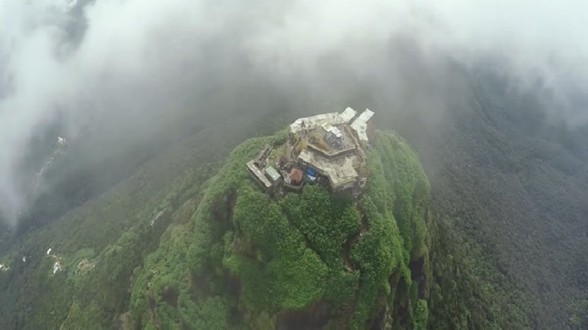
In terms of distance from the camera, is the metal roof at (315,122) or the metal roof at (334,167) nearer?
the metal roof at (334,167)

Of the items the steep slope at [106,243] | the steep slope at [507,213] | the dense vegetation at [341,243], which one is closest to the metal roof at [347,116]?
the dense vegetation at [341,243]

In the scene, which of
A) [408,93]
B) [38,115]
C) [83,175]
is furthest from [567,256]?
[38,115]

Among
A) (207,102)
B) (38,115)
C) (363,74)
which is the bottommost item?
A: (38,115)

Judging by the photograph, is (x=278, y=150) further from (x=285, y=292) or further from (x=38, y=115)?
(x=38, y=115)

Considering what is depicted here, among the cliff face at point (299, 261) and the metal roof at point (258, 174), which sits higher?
the metal roof at point (258, 174)

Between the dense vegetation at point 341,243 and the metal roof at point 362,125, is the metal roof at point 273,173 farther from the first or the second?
the metal roof at point 362,125

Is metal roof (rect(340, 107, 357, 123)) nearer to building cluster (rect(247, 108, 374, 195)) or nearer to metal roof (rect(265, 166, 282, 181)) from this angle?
building cluster (rect(247, 108, 374, 195))

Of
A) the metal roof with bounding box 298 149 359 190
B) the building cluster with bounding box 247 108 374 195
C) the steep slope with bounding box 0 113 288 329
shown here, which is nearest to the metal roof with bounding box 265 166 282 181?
the building cluster with bounding box 247 108 374 195
